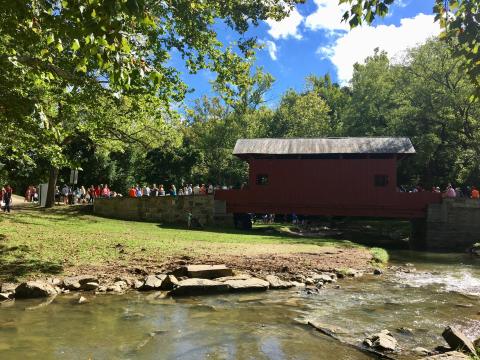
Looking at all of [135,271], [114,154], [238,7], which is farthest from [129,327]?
[114,154]

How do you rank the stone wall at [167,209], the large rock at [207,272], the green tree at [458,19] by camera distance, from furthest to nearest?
the stone wall at [167,209], the large rock at [207,272], the green tree at [458,19]

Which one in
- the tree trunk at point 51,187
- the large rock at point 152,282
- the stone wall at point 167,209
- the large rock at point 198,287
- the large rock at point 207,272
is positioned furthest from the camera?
the stone wall at point 167,209

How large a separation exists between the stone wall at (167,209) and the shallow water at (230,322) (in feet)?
60.8

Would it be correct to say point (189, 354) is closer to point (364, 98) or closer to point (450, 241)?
point (450, 241)

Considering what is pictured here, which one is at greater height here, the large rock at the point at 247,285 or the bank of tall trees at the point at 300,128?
the bank of tall trees at the point at 300,128

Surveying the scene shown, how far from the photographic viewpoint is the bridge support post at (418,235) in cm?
2990

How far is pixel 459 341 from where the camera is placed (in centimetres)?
704

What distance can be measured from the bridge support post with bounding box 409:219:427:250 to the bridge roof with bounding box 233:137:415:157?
5459 mm

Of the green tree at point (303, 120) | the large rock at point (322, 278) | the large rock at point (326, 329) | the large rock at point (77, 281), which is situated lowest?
the large rock at point (77, 281)

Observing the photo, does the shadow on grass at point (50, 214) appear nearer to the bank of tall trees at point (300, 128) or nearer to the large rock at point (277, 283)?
the bank of tall trees at point (300, 128)

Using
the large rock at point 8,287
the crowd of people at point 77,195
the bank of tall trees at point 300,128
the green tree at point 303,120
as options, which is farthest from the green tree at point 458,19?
the green tree at point 303,120

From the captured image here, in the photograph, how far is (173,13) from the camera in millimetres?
16453

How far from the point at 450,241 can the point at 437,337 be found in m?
23.0

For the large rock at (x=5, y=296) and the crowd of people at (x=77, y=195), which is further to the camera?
the crowd of people at (x=77, y=195)
